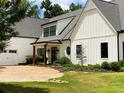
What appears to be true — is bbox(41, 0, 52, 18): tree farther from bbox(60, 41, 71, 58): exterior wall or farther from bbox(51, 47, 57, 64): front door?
bbox(60, 41, 71, 58): exterior wall

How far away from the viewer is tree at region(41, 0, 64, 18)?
72575mm

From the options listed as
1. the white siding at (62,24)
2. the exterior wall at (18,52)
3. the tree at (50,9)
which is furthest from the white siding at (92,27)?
the tree at (50,9)

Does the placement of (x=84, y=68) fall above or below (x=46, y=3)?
below

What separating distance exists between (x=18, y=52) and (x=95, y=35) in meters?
15.0

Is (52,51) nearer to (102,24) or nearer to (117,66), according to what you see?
(102,24)

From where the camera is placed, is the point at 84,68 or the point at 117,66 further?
the point at 84,68

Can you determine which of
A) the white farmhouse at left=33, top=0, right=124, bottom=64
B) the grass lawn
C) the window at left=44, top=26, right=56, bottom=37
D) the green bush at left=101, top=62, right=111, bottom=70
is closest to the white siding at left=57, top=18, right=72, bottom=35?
the white farmhouse at left=33, top=0, right=124, bottom=64

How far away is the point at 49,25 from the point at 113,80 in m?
23.6

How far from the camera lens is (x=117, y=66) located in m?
24.9

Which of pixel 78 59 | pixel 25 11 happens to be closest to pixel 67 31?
pixel 78 59

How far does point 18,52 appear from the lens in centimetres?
4103

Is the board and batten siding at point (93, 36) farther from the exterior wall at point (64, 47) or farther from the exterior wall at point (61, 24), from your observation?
the exterior wall at point (61, 24)

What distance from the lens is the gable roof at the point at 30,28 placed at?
42388mm

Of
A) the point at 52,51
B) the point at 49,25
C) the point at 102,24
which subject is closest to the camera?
the point at 102,24
